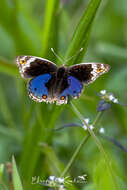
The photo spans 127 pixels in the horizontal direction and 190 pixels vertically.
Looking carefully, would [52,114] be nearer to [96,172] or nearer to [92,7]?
[96,172]

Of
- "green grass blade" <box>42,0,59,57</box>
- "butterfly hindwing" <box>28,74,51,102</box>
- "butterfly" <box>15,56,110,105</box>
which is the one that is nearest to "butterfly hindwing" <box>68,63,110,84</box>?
"butterfly" <box>15,56,110,105</box>

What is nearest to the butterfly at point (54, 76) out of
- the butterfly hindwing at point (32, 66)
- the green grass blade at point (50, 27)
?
the butterfly hindwing at point (32, 66)

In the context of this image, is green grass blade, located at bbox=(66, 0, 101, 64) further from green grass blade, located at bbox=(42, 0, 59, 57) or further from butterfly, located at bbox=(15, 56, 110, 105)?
green grass blade, located at bbox=(42, 0, 59, 57)

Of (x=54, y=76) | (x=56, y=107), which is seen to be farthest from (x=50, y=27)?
(x=56, y=107)

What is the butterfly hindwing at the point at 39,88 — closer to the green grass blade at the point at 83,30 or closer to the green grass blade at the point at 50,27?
the green grass blade at the point at 83,30

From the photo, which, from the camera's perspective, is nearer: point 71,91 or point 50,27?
point 71,91

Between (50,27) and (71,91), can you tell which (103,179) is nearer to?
(71,91)

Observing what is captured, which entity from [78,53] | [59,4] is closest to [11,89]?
[59,4]
